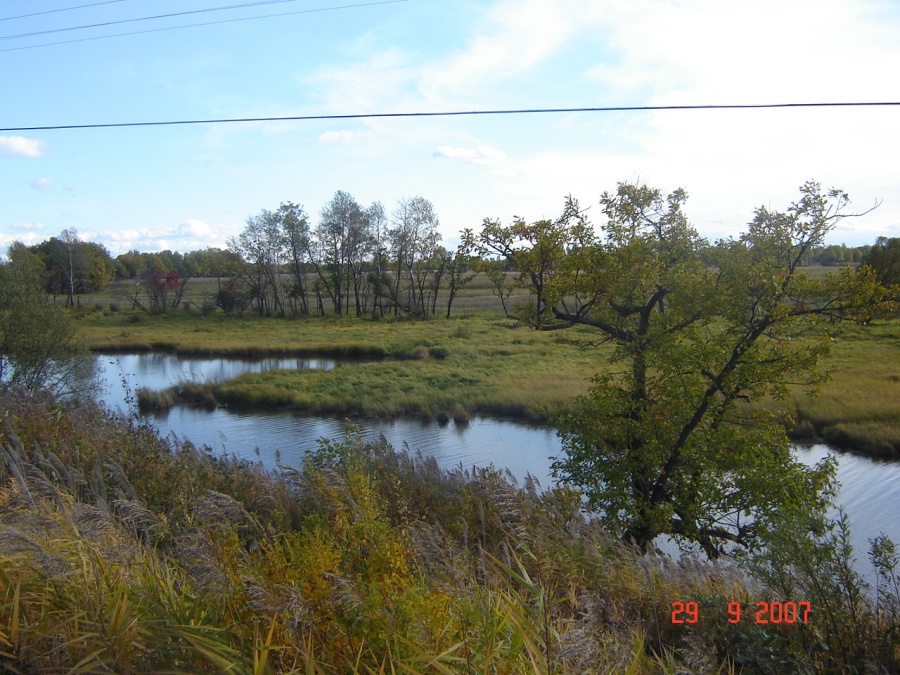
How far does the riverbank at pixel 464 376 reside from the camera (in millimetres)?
19156

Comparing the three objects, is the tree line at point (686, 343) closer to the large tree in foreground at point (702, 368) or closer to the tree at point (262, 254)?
the large tree in foreground at point (702, 368)

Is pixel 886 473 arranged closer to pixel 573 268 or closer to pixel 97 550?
pixel 573 268

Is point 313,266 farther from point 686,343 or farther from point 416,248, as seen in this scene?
point 686,343

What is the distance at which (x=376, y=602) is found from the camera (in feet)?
8.29

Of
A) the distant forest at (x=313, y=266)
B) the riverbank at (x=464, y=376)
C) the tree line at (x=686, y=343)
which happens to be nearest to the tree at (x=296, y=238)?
the distant forest at (x=313, y=266)

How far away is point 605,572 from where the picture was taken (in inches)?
171

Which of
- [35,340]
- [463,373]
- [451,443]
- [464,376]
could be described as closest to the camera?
[451,443]

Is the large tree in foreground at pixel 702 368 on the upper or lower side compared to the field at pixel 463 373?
upper

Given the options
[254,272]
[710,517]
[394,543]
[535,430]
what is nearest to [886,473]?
[535,430]

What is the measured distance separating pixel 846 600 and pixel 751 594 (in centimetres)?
58
